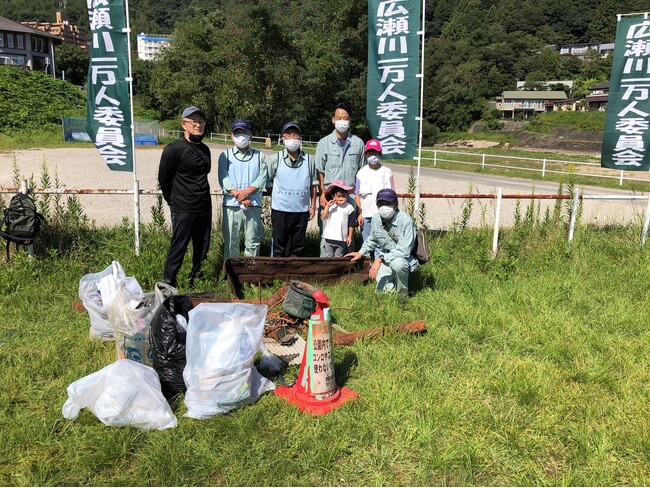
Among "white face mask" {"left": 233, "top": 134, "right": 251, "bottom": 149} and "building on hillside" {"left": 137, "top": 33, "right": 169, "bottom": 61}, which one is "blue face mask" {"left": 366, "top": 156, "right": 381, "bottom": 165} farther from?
"building on hillside" {"left": 137, "top": 33, "right": 169, "bottom": 61}

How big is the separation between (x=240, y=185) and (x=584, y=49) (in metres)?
116

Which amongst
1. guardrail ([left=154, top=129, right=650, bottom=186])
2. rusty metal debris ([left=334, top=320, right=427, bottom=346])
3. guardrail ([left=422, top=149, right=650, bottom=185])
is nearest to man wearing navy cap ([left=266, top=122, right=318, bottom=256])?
rusty metal debris ([left=334, top=320, right=427, bottom=346])

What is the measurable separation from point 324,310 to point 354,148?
A: 2951mm

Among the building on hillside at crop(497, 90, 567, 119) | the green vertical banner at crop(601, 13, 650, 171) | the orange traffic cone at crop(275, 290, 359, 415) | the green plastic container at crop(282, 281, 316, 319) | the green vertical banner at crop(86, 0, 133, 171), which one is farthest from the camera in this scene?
the building on hillside at crop(497, 90, 567, 119)

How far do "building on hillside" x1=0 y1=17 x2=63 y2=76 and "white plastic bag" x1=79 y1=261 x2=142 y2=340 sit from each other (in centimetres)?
6881

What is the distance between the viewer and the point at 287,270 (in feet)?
18.2

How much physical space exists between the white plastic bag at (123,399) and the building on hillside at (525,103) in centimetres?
7791

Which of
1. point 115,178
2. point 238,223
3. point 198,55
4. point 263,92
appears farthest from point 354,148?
point 198,55

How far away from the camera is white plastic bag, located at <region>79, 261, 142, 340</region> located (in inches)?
151

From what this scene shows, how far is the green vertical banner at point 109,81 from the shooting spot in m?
6.06

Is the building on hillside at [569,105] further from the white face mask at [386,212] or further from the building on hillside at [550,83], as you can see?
the white face mask at [386,212]

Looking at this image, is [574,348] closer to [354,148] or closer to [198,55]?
[354,148]

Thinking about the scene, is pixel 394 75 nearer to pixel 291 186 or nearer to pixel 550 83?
pixel 291 186

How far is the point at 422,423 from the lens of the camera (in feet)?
10.4
